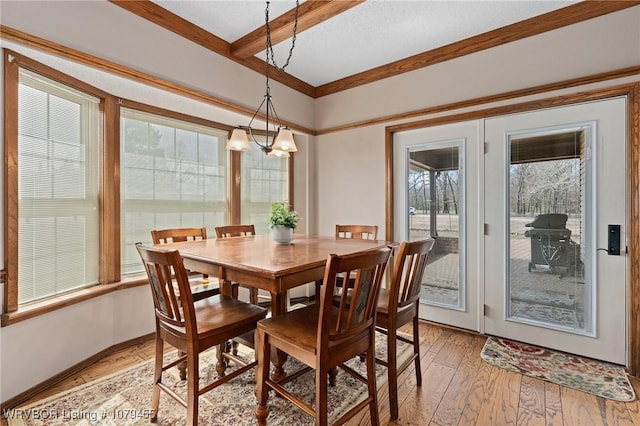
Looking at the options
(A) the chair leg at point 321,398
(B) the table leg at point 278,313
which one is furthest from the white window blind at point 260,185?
(A) the chair leg at point 321,398

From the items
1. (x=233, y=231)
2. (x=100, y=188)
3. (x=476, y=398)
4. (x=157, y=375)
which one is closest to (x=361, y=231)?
(x=233, y=231)

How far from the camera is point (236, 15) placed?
2414 mm

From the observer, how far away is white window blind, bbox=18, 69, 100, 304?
1961 millimetres

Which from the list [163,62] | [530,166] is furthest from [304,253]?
[530,166]

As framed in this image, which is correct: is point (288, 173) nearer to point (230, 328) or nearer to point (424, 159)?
point (424, 159)

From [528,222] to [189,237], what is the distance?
301 centimetres

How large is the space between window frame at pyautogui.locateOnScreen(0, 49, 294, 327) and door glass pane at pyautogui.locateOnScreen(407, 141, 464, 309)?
79.8 inches

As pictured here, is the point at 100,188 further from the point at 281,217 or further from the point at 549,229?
the point at 549,229

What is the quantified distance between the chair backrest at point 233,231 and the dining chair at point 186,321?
3.31ft

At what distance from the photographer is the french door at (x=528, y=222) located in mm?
2275

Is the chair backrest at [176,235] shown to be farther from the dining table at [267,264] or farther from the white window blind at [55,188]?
the white window blind at [55,188]

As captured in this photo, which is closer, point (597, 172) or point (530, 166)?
point (597, 172)

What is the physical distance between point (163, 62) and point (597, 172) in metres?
3.54

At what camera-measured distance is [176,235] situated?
2.42 metres
